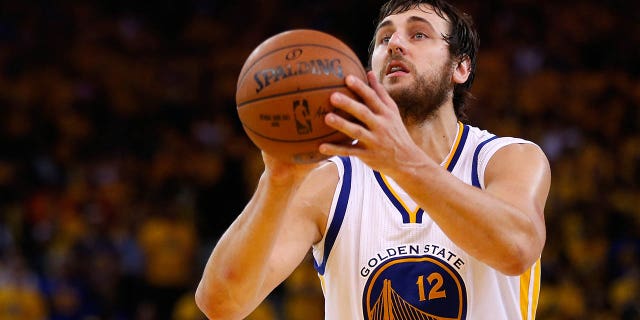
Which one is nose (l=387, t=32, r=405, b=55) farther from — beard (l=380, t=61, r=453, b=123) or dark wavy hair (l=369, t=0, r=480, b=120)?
dark wavy hair (l=369, t=0, r=480, b=120)

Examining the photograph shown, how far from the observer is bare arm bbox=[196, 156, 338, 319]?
10.2 ft

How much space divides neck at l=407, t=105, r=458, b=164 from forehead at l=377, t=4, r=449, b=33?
382 millimetres

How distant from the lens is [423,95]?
3.77m

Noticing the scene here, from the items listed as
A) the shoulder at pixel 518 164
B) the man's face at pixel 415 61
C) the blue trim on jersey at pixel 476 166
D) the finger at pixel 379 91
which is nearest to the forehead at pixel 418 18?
the man's face at pixel 415 61

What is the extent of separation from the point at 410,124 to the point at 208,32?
11.2m

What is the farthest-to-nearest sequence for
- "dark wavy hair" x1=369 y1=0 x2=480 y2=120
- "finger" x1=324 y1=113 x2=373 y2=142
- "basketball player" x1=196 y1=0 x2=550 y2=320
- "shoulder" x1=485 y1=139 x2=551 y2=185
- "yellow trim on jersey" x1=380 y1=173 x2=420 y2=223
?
1. "dark wavy hair" x1=369 y1=0 x2=480 y2=120
2. "yellow trim on jersey" x1=380 y1=173 x2=420 y2=223
3. "shoulder" x1=485 y1=139 x2=551 y2=185
4. "basketball player" x1=196 y1=0 x2=550 y2=320
5. "finger" x1=324 y1=113 x2=373 y2=142

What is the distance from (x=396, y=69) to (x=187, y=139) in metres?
9.14

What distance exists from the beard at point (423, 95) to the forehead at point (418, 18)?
19 centimetres

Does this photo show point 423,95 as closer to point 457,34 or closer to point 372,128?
point 457,34

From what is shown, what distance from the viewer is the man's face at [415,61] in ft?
12.0

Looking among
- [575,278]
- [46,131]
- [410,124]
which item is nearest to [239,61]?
[46,131]

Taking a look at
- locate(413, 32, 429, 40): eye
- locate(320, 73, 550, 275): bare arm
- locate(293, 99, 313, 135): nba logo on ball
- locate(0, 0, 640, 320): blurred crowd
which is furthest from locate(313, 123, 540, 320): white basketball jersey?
locate(0, 0, 640, 320): blurred crowd

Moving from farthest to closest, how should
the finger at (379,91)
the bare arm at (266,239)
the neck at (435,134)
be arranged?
the neck at (435,134), the bare arm at (266,239), the finger at (379,91)

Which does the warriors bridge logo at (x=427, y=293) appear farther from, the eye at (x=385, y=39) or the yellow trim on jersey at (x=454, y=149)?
the eye at (x=385, y=39)
